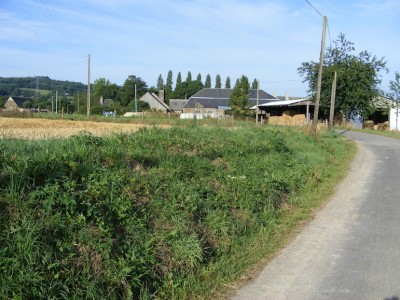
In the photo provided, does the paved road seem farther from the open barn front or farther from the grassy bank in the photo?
the open barn front

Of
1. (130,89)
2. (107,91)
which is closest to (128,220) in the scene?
(130,89)

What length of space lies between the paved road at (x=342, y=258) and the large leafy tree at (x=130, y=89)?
331ft

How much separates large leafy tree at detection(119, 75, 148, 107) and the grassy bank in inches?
3965

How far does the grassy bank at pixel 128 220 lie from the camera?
422cm

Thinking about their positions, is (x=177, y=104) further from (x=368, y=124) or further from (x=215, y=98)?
(x=368, y=124)

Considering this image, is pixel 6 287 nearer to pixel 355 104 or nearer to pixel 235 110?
pixel 355 104

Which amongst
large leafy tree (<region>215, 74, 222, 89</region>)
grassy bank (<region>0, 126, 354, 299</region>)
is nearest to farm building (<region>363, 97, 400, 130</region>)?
grassy bank (<region>0, 126, 354, 299</region>)

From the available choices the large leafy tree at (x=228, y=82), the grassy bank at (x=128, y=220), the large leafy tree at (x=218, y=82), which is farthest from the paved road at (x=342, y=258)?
the large leafy tree at (x=218, y=82)

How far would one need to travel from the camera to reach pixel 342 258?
5980mm

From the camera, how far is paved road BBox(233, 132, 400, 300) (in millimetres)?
4855

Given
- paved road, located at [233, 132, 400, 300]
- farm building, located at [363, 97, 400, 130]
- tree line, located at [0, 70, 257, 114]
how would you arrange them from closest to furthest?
paved road, located at [233, 132, 400, 300]
farm building, located at [363, 97, 400, 130]
tree line, located at [0, 70, 257, 114]

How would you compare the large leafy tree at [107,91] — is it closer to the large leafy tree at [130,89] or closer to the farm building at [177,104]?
the large leafy tree at [130,89]

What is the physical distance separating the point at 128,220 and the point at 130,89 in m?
107

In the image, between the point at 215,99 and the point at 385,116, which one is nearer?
the point at 385,116
